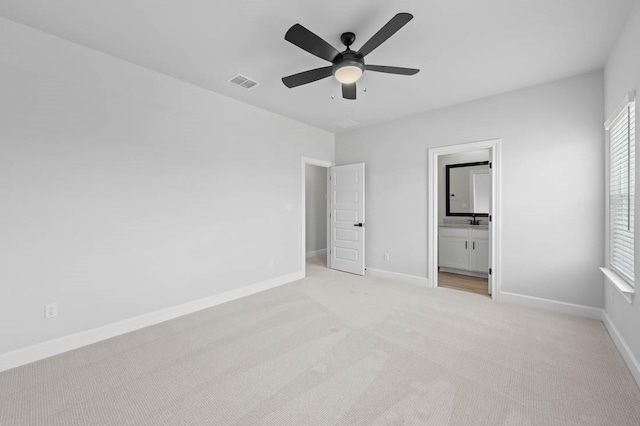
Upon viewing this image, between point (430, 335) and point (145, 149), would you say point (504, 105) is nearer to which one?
point (430, 335)

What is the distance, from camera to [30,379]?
2.05 meters

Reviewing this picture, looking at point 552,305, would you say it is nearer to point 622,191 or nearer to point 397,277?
point 622,191

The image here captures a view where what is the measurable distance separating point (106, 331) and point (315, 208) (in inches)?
203

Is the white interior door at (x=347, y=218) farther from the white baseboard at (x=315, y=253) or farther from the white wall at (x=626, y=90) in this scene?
the white wall at (x=626, y=90)

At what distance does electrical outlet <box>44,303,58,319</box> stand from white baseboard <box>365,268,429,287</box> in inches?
164

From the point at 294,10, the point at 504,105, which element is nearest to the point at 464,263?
the point at 504,105

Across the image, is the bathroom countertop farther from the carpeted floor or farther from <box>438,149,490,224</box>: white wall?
the carpeted floor

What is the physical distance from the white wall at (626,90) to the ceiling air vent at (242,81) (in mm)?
3355

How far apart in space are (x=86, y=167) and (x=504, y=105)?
4.85 metres

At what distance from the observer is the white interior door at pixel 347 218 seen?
5.03 metres

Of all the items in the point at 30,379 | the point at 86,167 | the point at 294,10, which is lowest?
the point at 30,379

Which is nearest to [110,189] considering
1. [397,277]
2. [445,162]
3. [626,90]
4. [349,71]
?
[349,71]

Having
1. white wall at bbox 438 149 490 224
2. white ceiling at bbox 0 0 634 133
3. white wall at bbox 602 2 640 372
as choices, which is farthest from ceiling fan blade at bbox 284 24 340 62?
white wall at bbox 438 149 490 224

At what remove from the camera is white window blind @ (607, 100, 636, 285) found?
224cm
